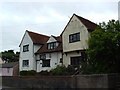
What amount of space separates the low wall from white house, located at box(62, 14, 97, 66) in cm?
779

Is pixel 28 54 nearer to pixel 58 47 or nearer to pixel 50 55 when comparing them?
pixel 50 55

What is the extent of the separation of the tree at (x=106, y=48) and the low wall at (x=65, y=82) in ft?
6.61

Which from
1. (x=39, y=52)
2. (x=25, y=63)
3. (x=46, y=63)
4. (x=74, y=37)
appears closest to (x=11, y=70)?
(x=25, y=63)

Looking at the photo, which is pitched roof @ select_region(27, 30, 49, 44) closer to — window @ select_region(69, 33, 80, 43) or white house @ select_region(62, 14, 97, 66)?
white house @ select_region(62, 14, 97, 66)

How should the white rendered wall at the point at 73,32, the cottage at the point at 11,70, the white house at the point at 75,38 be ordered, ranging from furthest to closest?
1. the cottage at the point at 11,70
2. the white house at the point at 75,38
3. the white rendered wall at the point at 73,32

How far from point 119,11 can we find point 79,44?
7.54 meters

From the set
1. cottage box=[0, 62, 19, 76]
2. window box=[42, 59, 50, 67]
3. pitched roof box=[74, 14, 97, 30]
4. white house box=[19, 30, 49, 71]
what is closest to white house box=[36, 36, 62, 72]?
window box=[42, 59, 50, 67]

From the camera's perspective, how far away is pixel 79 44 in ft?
105

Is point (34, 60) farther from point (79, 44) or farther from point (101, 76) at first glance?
point (101, 76)

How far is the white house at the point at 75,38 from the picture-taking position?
31.7m

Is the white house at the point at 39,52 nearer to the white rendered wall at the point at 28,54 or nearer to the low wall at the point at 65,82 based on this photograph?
the white rendered wall at the point at 28,54

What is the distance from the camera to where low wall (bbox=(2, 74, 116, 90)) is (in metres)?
18.0

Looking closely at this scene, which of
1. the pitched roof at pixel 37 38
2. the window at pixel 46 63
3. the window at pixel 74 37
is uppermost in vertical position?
the pitched roof at pixel 37 38

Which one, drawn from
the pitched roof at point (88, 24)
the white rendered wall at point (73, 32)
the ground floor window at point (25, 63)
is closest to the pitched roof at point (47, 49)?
the white rendered wall at point (73, 32)
